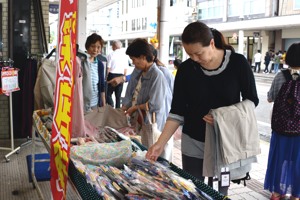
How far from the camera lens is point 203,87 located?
2.19 m

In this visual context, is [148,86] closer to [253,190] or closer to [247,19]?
[253,190]

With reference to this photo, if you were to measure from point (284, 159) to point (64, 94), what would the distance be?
2.58 metres

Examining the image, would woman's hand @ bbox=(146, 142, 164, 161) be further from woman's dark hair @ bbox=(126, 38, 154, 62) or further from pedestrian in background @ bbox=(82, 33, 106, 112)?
pedestrian in background @ bbox=(82, 33, 106, 112)

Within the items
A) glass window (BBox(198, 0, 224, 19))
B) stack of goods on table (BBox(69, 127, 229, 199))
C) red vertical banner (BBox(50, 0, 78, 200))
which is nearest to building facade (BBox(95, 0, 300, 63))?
glass window (BBox(198, 0, 224, 19))

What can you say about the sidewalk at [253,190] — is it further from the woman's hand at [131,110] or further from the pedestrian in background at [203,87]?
the pedestrian in background at [203,87]

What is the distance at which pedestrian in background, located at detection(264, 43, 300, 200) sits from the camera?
11.3ft

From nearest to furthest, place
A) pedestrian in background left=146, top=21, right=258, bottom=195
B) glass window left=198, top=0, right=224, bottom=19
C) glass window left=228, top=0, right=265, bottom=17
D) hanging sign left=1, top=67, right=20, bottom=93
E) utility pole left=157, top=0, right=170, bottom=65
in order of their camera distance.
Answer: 1. pedestrian in background left=146, top=21, right=258, bottom=195
2. hanging sign left=1, top=67, right=20, bottom=93
3. utility pole left=157, top=0, right=170, bottom=65
4. glass window left=228, top=0, right=265, bottom=17
5. glass window left=198, top=0, right=224, bottom=19

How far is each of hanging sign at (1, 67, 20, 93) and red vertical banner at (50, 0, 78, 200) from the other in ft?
9.95

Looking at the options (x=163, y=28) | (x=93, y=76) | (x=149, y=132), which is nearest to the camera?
(x=149, y=132)

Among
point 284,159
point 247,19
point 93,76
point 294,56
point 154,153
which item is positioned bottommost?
point 284,159

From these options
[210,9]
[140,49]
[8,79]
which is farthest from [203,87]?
[210,9]

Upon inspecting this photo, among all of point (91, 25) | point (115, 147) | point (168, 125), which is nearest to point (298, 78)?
point (168, 125)

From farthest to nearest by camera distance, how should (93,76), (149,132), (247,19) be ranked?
(247,19) → (93,76) → (149,132)

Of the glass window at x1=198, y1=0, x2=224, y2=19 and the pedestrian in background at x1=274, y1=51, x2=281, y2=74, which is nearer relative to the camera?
the pedestrian in background at x1=274, y1=51, x2=281, y2=74
